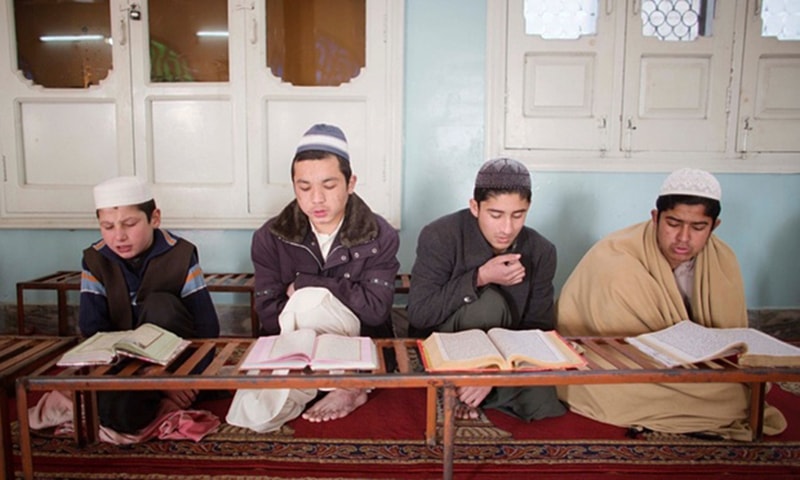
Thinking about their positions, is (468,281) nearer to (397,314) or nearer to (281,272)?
(281,272)

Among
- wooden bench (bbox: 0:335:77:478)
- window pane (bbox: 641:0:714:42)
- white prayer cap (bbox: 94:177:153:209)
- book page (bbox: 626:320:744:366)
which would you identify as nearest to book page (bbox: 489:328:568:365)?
book page (bbox: 626:320:744:366)

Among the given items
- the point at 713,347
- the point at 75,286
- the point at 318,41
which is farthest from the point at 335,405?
the point at 318,41

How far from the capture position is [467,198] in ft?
10.2

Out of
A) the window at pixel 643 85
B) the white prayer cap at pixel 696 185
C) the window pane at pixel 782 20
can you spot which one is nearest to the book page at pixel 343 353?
the white prayer cap at pixel 696 185

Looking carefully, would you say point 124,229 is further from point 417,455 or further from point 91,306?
point 417,455

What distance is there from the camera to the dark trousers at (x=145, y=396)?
1.70 metres

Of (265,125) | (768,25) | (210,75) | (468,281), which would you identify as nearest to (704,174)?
(468,281)

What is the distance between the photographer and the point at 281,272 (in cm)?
210

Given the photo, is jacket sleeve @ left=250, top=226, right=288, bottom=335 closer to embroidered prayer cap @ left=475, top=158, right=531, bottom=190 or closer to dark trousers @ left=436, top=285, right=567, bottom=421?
dark trousers @ left=436, top=285, right=567, bottom=421

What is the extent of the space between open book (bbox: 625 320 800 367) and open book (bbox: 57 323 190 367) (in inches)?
53.1

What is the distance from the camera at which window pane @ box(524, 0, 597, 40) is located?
301 cm

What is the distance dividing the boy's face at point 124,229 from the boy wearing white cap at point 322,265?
413 millimetres

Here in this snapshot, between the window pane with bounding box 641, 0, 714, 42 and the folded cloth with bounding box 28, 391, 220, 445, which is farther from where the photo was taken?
the window pane with bounding box 641, 0, 714, 42

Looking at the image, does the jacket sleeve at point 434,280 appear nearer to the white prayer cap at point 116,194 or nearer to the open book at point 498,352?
the open book at point 498,352
